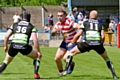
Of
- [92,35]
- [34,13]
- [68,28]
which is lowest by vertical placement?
[34,13]

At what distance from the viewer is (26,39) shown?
37.3 feet

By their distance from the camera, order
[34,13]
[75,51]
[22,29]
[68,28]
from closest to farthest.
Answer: [22,29] → [75,51] → [68,28] → [34,13]

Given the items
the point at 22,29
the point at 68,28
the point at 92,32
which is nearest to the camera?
the point at 22,29

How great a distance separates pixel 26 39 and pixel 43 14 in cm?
3227

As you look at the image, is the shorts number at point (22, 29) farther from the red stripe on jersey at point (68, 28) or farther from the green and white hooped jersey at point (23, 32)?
the red stripe on jersey at point (68, 28)

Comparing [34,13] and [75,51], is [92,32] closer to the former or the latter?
[75,51]

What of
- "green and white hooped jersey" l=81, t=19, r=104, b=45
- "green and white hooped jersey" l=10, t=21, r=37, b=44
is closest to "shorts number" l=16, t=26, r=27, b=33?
"green and white hooped jersey" l=10, t=21, r=37, b=44

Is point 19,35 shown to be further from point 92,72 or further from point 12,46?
point 92,72

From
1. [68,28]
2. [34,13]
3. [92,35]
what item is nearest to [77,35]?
[92,35]

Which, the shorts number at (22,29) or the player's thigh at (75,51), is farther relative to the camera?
the player's thigh at (75,51)

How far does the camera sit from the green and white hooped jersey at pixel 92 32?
11555mm

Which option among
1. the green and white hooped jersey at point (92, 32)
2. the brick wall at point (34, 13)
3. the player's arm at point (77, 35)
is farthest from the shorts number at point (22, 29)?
the brick wall at point (34, 13)

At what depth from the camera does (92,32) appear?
1157 centimetres

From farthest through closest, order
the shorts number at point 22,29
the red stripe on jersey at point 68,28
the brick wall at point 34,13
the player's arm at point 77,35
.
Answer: the brick wall at point 34,13 → the red stripe on jersey at point 68,28 → the player's arm at point 77,35 → the shorts number at point 22,29
